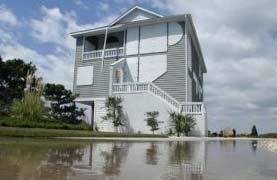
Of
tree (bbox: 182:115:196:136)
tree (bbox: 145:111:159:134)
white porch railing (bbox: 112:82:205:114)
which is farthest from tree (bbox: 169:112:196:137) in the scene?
tree (bbox: 145:111:159:134)

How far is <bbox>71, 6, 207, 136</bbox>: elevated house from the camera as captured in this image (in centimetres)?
2267

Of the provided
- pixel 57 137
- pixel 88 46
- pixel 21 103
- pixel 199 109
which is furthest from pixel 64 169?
pixel 88 46

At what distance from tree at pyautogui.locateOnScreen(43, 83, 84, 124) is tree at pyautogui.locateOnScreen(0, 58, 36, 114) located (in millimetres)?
2430

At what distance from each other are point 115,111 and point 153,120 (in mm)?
3373

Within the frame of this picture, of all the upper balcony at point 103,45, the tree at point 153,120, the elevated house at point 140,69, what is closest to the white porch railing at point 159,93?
the elevated house at point 140,69

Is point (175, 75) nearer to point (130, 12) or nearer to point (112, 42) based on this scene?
point (130, 12)

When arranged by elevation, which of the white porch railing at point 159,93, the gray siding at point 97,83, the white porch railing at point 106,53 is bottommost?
the white porch railing at point 159,93

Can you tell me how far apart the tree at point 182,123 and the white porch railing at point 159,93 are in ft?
2.89

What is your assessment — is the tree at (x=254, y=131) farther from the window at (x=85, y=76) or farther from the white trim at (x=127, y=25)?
the window at (x=85, y=76)

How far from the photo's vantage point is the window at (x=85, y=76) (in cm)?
→ 2792

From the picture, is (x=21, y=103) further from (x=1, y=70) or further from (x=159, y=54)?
(x=159, y=54)

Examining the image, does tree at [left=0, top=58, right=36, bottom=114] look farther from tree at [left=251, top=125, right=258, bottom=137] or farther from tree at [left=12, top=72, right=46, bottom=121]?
tree at [left=251, top=125, right=258, bottom=137]

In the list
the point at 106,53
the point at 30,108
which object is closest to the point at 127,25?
the point at 106,53

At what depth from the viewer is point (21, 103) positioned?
57.2ft
